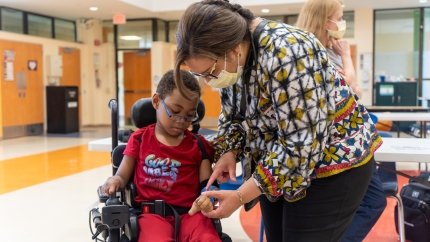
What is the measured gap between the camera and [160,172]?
186cm

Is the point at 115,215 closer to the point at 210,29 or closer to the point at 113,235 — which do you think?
the point at 113,235

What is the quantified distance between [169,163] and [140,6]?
853 cm

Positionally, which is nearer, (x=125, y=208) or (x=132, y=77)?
(x=125, y=208)

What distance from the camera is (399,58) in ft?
33.1

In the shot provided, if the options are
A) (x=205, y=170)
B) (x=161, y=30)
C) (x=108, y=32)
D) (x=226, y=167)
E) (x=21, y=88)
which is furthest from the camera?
(x=108, y=32)

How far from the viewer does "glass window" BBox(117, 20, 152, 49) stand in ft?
38.2

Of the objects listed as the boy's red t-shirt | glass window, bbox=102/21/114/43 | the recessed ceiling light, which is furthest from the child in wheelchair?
glass window, bbox=102/21/114/43

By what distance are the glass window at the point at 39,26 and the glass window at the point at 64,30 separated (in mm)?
224

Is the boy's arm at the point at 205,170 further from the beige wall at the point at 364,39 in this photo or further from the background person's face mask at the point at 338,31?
the beige wall at the point at 364,39

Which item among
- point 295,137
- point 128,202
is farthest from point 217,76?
point 128,202

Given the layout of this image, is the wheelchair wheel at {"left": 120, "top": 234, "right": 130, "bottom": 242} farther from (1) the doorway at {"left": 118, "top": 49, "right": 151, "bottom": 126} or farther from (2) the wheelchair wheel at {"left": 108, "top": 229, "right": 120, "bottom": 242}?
(1) the doorway at {"left": 118, "top": 49, "right": 151, "bottom": 126}

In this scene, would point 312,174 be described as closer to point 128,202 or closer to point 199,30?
point 199,30

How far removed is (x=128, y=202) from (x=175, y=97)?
50 centimetres

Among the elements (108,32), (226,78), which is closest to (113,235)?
(226,78)
